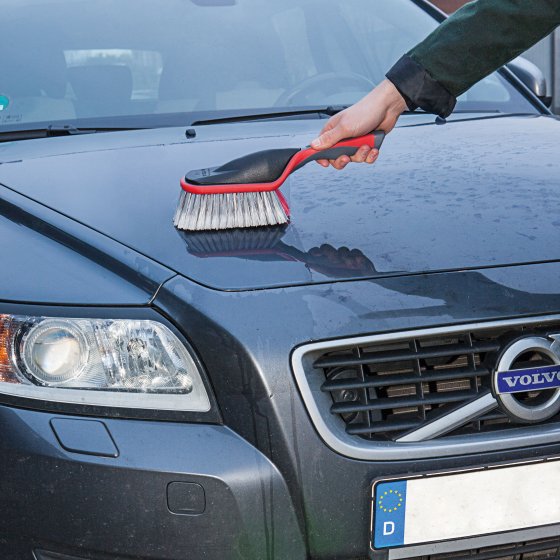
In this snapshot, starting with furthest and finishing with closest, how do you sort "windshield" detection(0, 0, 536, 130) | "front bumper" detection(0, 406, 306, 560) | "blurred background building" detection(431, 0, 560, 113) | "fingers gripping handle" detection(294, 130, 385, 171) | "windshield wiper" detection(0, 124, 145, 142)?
"blurred background building" detection(431, 0, 560, 113), "windshield" detection(0, 0, 536, 130), "windshield wiper" detection(0, 124, 145, 142), "fingers gripping handle" detection(294, 130, 385, 171), "front bumper" detection(0, 406, 306, 560)

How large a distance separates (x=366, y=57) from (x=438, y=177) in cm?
119

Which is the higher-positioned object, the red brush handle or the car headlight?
the red brush handle

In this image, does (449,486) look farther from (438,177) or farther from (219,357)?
(438,177)

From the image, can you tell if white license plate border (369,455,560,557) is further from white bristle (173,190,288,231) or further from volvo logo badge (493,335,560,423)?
white bristle (173,190,288,231)

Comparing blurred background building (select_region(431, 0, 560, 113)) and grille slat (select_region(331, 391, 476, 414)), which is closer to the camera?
grille slat (select_region(331, 391, 476, 414))

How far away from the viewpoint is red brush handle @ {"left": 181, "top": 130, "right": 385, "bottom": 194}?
188 cm

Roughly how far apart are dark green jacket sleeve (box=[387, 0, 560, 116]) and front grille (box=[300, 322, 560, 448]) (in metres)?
0.64

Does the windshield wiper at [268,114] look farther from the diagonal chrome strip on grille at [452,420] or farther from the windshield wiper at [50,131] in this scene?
the diagonal chrome strip on grille at [452,420]

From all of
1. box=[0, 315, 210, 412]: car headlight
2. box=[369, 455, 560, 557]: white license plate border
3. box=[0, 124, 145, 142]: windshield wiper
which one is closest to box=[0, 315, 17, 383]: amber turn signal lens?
box=[0, 315, 210, 412]: car headlight

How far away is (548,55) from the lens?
57.7 ft

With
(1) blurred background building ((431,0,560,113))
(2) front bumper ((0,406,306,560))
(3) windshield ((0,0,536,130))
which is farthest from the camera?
(1) blurred background building ((431,0,560,113))

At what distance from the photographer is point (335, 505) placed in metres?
1.57

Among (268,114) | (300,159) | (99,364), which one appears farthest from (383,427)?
(268,114)

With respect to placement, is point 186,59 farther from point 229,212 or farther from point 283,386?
point 283,386
